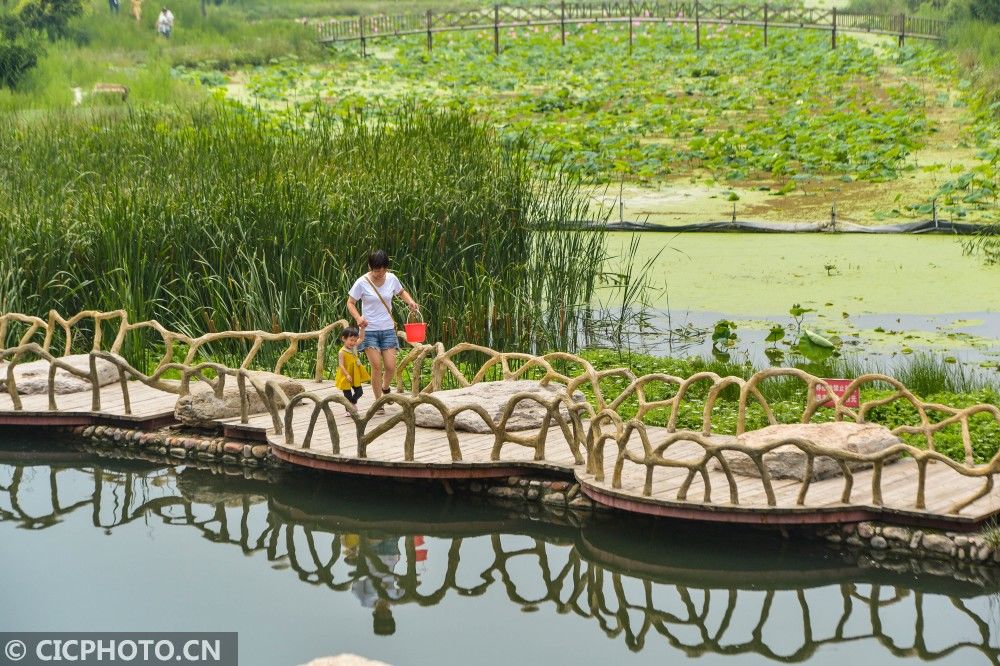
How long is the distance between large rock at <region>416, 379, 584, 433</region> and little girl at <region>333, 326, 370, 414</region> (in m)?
0.38

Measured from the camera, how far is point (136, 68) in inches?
996

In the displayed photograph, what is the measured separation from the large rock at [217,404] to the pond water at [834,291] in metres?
3.52

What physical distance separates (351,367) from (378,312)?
0.35m

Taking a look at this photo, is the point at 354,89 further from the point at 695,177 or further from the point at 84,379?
the point at 84,379

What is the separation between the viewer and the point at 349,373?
27.1 ft

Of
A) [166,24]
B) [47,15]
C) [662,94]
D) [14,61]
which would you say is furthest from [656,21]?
[47,15]

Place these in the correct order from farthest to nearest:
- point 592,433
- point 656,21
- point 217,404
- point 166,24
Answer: point 166,24
point 656,21
point 217,404
point 592,433

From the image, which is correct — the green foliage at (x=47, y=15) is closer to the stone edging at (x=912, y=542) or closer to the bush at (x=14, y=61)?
the bush at (x=14, y=61)

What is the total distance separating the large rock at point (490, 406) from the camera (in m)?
7.98

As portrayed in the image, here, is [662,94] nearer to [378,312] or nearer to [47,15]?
[47,15]

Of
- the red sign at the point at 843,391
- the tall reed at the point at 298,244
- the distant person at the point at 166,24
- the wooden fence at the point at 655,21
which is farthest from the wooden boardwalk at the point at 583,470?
the distant person at the point at 166,24

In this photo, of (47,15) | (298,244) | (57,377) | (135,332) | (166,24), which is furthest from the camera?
(47,15)

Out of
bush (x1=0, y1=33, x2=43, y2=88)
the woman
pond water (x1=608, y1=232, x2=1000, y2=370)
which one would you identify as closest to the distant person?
bush (x1=0, y1=33, x2=43, y2=88)

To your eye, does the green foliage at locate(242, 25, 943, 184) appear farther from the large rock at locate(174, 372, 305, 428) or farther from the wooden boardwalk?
the wooden boardwalk
